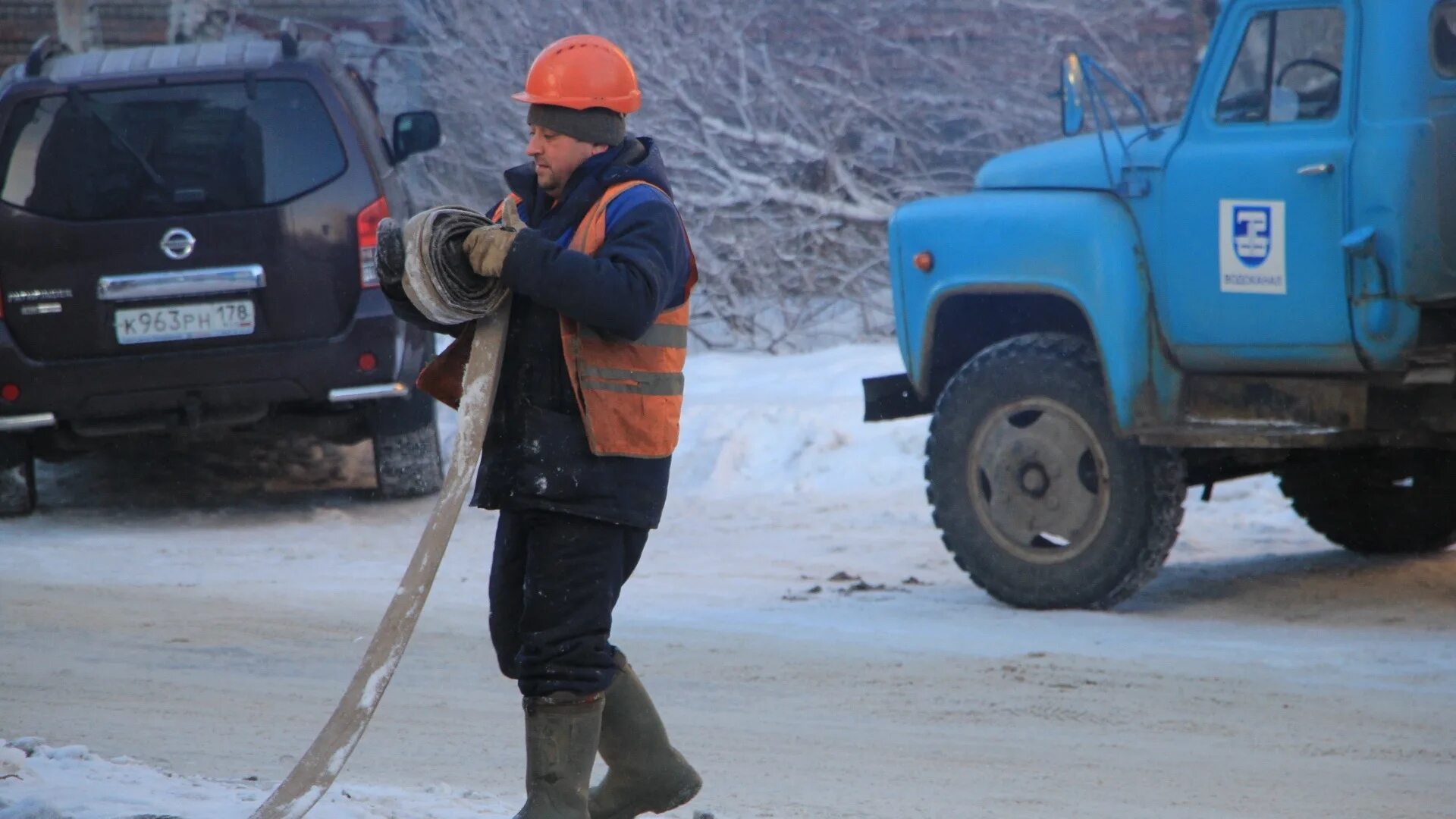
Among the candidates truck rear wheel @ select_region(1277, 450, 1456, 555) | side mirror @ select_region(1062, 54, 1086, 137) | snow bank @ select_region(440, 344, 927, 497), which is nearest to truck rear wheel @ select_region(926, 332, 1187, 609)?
side mirror @ select_region(1062, 54, 1086, 137)

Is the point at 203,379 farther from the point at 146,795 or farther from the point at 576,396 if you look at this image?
the point at 576,396

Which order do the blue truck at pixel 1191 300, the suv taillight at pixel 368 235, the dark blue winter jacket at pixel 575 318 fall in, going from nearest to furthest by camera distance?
the dark blue winter jacket at pixel 575 318 → the blue truck at pixel 1191 300 → the suv taillight at pixel 368 235

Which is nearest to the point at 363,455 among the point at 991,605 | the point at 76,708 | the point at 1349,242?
the point at 991,605

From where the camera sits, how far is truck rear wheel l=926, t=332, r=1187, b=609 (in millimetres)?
6809

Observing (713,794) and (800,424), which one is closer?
(713,794)

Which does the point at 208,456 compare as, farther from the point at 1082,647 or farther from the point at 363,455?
the point at 1082,647

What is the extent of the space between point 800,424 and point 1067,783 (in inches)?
238

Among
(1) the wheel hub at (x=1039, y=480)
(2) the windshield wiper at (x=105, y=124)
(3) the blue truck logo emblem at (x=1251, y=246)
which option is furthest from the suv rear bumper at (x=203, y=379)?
(3) the blue truck logo emblem at (x=1251, y=246)

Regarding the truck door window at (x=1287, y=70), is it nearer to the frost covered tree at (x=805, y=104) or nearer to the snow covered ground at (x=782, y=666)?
the snow covered ground at (x=782, y=666)

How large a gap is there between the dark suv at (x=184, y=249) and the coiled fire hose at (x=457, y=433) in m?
5.04

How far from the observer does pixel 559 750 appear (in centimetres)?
371

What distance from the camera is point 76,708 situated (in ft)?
17.9

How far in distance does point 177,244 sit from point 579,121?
518cm

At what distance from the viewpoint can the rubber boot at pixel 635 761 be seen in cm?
394
